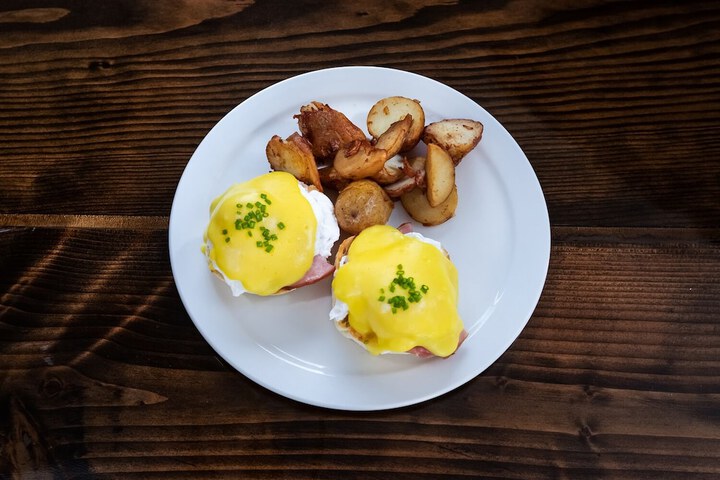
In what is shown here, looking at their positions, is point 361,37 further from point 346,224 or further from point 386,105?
point 346,224

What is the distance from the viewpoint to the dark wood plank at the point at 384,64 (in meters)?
1.91

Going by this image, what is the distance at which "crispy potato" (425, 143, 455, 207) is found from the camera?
5.42 ft

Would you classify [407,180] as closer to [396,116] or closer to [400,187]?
[400,187]

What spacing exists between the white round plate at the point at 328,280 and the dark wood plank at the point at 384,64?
19cm

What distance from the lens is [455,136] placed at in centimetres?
174

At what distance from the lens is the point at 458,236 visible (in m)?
1.77

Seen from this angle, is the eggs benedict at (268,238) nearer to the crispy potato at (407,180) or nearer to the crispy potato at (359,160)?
the crispy potato at (359,160)

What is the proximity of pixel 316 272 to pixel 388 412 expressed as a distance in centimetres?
47

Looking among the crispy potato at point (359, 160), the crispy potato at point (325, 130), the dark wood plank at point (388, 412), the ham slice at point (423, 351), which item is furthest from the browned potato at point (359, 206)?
the dark wood plank at point (388, 412)

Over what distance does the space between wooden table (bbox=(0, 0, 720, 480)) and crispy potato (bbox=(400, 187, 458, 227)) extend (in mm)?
383

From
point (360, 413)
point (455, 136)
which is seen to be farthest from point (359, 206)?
point (360, 413)

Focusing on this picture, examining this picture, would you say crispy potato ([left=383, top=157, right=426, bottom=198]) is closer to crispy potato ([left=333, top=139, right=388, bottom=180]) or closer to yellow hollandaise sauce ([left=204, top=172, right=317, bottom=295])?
crispy potato ([left=333, top=139, right=388, bottom=180])

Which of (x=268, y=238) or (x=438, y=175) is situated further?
(x=438, y=175)

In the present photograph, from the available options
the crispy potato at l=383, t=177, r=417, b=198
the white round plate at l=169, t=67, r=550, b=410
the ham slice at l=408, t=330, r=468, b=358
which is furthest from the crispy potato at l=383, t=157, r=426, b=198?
the ham slice at l=408, t=330, r=468, b=358
